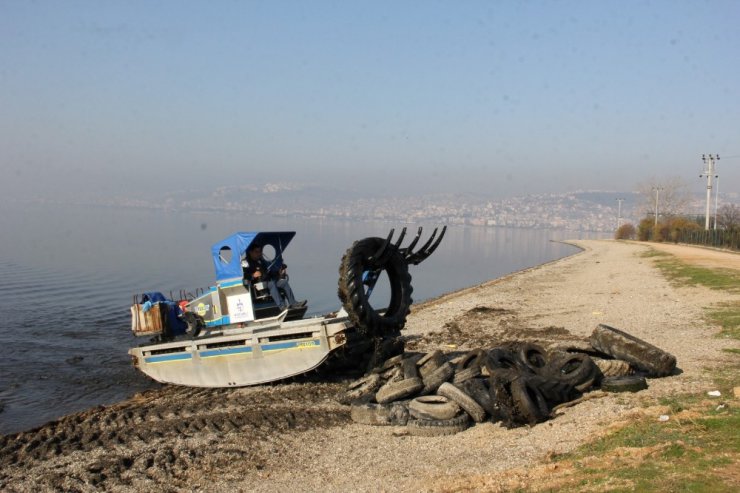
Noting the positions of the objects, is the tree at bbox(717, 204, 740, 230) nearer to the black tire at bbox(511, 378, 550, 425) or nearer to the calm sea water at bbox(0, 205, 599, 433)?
the calm sea water at bbox(0, 205, 599, 433)

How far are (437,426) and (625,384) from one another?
9.52 ft

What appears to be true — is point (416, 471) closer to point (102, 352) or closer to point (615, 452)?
point (615, 452)

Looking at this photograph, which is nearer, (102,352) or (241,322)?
(241,322)

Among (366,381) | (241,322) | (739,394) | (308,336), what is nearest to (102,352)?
(241,322)

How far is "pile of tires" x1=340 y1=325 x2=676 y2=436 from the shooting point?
9.45 m

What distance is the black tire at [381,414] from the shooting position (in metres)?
10.1

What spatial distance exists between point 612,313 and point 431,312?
22.8ft

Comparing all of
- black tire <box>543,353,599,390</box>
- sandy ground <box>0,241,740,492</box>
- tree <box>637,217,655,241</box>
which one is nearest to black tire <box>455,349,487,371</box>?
black tire <box>543,353,599,390</box>

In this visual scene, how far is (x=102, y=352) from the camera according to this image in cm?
1964

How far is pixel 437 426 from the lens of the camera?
9.44 meters

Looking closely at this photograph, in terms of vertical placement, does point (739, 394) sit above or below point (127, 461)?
above

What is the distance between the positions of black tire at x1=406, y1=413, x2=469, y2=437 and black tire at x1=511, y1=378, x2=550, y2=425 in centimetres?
83

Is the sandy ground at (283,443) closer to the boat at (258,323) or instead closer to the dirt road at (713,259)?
the boat at (258,323)

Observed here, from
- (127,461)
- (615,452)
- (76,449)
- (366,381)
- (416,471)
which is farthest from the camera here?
(366,381)
